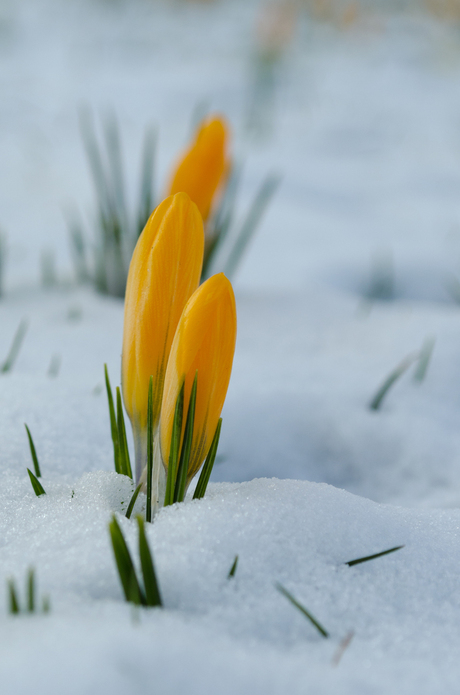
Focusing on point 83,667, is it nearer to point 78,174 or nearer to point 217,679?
point 217,679

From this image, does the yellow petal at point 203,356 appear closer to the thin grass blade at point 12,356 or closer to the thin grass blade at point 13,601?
the thin grass blade at point 13,601

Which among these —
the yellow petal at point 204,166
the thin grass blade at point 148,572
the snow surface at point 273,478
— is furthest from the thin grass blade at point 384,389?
the thin grass blade at point 148,572

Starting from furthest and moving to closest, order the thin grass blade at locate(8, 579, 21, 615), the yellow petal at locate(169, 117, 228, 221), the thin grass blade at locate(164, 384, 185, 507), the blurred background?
the blurred background, the yellow petal at locate(169, 117, 228, 221), the thin grass blade at locate(164, 384, 185, 507), the thin grass blade at locate(8, 579, 21, 615)

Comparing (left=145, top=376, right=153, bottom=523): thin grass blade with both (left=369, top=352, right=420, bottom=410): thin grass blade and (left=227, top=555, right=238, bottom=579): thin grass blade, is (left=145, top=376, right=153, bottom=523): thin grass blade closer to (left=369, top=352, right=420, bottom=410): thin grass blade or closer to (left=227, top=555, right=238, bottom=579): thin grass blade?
(left=227, top=555, right=238, bottom=579): thin grass blade

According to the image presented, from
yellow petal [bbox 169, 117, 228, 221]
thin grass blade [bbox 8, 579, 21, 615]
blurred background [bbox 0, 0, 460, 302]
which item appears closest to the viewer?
thin grass blade [bbox 8, 579, 21, 615]

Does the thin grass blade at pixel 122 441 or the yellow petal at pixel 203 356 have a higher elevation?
the yellow petal at pixel 203 356

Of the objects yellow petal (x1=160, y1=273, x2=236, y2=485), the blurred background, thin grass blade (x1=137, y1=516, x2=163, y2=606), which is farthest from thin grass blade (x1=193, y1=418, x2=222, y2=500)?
the blurred background

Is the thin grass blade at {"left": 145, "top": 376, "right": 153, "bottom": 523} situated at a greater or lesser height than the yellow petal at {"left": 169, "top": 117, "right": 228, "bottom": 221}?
lesser

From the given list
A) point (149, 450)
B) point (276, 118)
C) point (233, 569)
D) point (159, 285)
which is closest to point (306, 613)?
point (233, 569)
